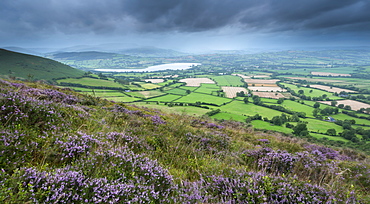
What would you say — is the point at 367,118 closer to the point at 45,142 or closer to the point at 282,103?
the point at 282,103

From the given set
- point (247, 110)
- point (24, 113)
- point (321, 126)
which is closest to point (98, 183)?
point (24, 113)

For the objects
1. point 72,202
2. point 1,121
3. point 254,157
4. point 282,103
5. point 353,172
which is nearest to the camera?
point 72,202

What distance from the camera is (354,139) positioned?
162ft

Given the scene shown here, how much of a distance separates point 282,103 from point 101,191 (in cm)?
10546

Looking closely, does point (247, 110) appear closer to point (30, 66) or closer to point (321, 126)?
point (321, 126)

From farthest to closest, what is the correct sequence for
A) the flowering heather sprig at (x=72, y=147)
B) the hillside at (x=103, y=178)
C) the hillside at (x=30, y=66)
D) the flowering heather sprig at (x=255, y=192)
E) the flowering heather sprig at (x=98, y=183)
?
the hillside at (x=30, y=66) → the flowering heather sprig at (x=72, y=147) → the flowering heather sprig at (x=255, y=192) → the hillside at (x=103, y=178) → the flowering heather sprig at (x=98, y=183)

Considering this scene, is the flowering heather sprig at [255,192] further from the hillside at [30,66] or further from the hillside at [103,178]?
the hillside at [30,66]

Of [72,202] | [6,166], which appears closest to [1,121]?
[6,166]

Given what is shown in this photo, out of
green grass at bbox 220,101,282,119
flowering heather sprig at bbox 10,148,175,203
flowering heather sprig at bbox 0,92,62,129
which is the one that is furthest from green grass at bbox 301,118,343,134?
flowering heather sprig at bbox 0,92,62,129

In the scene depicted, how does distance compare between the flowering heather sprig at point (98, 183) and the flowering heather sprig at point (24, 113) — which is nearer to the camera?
the flowering heather sprig at point (98, 183)

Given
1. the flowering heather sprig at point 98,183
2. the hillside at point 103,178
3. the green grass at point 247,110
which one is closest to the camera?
the flowering heather sprig at point 98,183

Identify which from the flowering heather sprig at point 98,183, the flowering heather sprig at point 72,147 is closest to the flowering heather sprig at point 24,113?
the flowering heather sprig at point 72,147

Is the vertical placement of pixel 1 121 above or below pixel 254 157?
above

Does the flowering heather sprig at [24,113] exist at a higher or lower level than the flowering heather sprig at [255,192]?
higher
